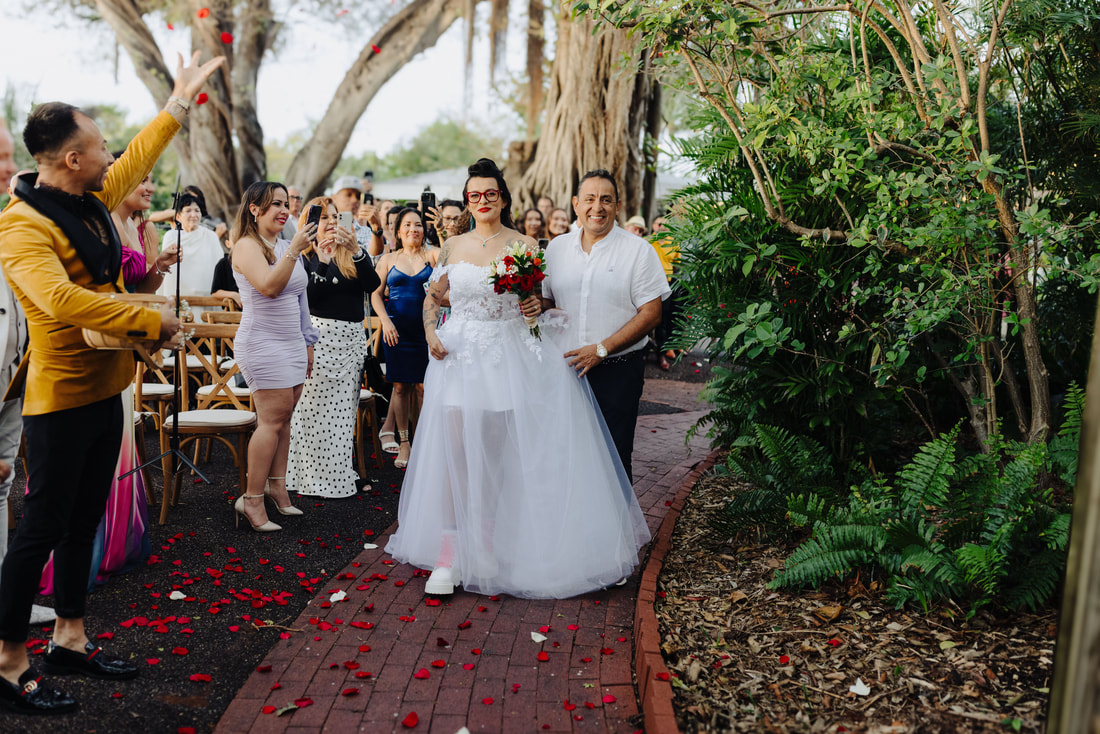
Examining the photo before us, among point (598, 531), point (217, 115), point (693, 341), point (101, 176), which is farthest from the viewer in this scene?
point (217, 115)

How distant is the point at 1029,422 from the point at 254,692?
491 cm

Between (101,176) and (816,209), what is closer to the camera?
(101,176)

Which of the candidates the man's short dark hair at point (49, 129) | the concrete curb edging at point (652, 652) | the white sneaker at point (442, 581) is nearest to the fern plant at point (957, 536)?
the concrete curb edging at point (652, 652)

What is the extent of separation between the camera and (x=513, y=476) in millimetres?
4633

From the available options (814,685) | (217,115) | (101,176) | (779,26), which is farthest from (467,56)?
(814,685)

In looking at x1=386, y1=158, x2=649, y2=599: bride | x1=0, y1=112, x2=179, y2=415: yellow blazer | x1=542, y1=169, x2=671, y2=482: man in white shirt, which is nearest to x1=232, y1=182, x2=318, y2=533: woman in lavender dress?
x1=386, y1=158, x2=649, y2=599: bride

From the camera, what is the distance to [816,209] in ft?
17.8

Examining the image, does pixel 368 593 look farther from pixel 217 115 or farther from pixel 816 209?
pixel 217 115

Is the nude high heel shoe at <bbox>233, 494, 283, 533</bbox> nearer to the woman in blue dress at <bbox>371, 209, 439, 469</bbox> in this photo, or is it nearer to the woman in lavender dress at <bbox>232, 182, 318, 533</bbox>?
the woman in lavender dress at <bbox>232, 182, 318, 533</bbox>

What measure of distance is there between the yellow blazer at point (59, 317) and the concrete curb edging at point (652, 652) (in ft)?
7.77

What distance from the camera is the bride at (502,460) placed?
4551 millimetres

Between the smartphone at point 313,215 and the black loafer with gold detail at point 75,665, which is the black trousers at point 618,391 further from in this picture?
the black loafer with gold detail at point 75,665

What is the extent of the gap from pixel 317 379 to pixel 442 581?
254 cm

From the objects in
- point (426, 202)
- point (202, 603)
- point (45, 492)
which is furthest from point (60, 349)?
point (426, 202)
